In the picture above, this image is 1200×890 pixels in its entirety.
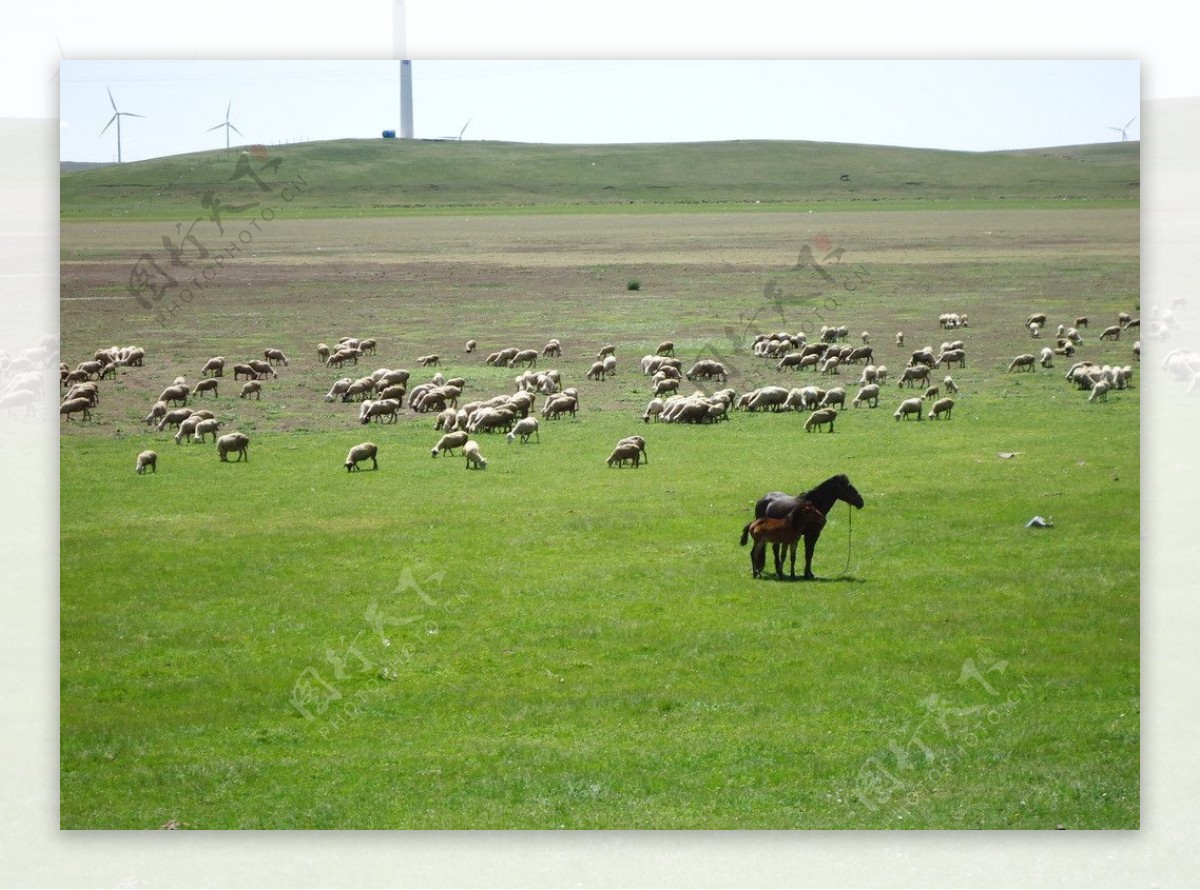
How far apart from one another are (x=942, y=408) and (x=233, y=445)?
9753 mm

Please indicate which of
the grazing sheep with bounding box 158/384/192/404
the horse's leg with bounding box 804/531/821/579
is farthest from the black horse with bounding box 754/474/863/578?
the grazing sheep with bounding box 158/384/192/404

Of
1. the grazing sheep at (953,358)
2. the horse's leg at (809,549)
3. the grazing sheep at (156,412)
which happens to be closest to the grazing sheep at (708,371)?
the grazing sheep at (953,358)

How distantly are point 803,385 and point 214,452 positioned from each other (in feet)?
26.0

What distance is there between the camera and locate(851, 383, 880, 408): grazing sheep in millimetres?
21688

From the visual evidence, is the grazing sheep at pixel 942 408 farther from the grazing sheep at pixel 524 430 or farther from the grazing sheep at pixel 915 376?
the grazing sheep at pixel 524 430

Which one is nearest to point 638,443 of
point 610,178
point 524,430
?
point 524,430

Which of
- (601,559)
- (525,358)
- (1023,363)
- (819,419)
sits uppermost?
(525,358)

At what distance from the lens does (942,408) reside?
20969 millimetres

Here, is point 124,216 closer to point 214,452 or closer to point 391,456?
point 214,452

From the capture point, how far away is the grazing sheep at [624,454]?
19.0 m

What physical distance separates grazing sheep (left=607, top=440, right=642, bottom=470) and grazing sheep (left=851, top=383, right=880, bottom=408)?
404cm

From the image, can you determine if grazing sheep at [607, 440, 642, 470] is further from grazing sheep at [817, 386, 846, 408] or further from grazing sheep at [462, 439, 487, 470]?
grazing sheep at [817, 386, 846, 408]

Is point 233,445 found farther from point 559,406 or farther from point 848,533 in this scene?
point 848,533

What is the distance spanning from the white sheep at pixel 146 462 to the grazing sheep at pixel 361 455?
2561 millimetres
